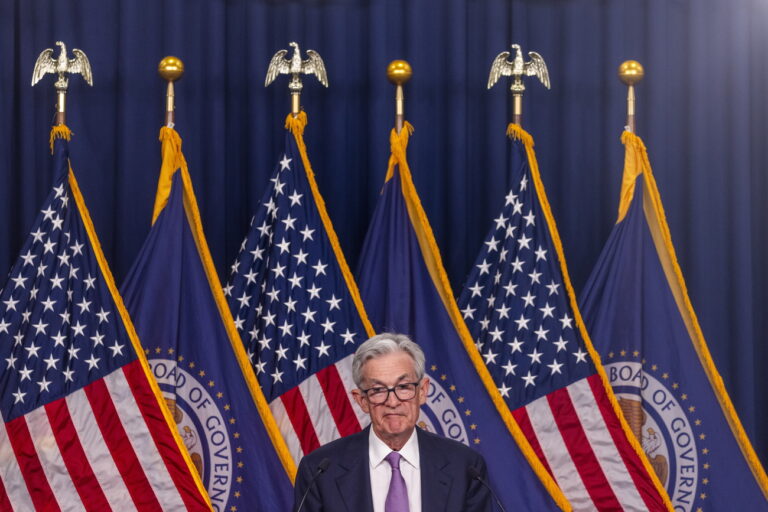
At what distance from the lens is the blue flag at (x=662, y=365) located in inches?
193

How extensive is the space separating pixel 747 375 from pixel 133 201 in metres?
3.02

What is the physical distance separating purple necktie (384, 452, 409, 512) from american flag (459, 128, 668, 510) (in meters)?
2.02

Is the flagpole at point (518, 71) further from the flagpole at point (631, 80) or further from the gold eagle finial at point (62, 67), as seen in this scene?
the gold eagle finial at point (62, 67)

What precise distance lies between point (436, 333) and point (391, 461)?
203 centimetres

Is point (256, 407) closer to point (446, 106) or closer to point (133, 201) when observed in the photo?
point (133, 201)

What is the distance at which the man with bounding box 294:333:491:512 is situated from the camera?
2.76 metres

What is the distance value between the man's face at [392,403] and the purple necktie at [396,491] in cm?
4

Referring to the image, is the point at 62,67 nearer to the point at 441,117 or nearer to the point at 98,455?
the point at 98,455

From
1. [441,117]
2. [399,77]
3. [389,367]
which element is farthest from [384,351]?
[441,117]

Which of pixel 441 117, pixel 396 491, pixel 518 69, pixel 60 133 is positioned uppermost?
pixel 518 69

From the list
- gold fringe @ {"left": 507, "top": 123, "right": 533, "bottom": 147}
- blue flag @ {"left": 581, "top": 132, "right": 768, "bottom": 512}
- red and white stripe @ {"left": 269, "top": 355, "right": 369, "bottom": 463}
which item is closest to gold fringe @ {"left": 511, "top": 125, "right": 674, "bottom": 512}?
gold fringe @ {"left": 507, "top": 123, "right": 533, "bottom": 147}

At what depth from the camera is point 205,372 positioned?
186 inches

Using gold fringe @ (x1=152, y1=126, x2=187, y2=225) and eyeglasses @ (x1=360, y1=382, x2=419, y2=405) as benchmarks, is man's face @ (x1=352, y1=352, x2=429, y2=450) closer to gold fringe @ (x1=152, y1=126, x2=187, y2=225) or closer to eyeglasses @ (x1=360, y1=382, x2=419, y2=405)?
eyeglasses @ (x1=360, y1=382, x2=419, y2=405)

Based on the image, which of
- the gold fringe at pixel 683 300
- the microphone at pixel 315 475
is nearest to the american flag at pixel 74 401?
the microphone at pixel 315 475
